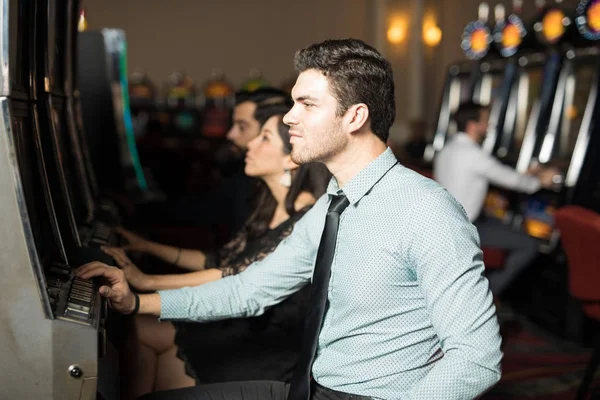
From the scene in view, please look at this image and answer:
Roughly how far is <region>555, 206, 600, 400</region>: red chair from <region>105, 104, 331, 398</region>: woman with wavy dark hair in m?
1.20

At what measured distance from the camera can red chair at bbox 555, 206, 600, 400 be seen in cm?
291

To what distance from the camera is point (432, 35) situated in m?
6.70

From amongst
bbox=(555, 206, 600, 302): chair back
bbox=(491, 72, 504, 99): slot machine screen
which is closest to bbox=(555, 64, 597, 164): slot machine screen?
bbox=(491, 72, 504, 99): slot machine screen

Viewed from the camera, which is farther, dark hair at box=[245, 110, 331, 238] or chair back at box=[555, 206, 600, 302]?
chair back at box=[555, 206, 600, 302]

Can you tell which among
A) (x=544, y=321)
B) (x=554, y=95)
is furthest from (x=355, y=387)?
(x=554, y=95)

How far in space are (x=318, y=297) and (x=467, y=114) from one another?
3216 millimetres

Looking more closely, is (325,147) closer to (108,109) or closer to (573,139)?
(573,139)

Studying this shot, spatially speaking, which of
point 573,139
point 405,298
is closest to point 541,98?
point 573,139

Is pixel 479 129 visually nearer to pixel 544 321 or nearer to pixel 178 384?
Answer: pixel 544 321

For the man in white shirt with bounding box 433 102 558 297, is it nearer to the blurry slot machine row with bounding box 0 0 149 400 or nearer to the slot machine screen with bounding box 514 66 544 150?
the slot machine screen with bounding box 514 66 544 150

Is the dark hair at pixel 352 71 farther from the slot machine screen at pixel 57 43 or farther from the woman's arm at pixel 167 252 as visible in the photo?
the woman's arm at pixel 167 252

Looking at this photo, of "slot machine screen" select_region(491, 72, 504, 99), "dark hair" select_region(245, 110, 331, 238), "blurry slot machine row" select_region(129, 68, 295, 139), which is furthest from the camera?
"blurry slot machine row" select_region(129, 68, 295, 139)

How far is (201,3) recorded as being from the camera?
9609 mm

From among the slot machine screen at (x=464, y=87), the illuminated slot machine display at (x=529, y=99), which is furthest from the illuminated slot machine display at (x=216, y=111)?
the illuminated slot machine display at (x=529, y=99)
